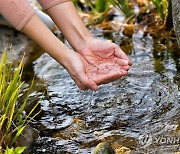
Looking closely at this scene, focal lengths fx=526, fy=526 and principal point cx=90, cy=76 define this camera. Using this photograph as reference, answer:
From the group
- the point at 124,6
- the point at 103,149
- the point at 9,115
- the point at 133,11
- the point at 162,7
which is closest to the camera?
the point at 103,149

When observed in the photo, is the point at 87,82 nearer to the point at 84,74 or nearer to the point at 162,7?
the point at 84,74

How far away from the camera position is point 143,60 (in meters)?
4.04

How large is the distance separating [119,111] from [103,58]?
19.2 inches

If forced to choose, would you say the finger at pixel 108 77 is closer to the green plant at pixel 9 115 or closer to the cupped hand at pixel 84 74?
the cupped hand at pixel 84 74

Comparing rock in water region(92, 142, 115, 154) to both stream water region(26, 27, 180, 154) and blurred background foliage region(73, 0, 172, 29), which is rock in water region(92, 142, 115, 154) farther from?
blurred background foliage region(73, 0, 172, 29)

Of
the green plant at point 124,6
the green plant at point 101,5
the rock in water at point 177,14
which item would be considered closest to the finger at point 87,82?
the rock in water at point 177,14

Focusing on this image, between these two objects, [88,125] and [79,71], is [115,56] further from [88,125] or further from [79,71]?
[88,125]

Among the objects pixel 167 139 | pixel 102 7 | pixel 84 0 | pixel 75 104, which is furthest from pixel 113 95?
pixel 84 0

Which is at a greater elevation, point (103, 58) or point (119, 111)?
point (103, 58)

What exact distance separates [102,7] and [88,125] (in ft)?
7.41

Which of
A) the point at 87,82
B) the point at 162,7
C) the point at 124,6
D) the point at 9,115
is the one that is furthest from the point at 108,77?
the point at 124,6

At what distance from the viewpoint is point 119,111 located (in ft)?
10.6

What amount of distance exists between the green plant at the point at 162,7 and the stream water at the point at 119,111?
51 centimetres

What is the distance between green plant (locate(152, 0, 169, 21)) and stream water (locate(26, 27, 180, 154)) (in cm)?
51
